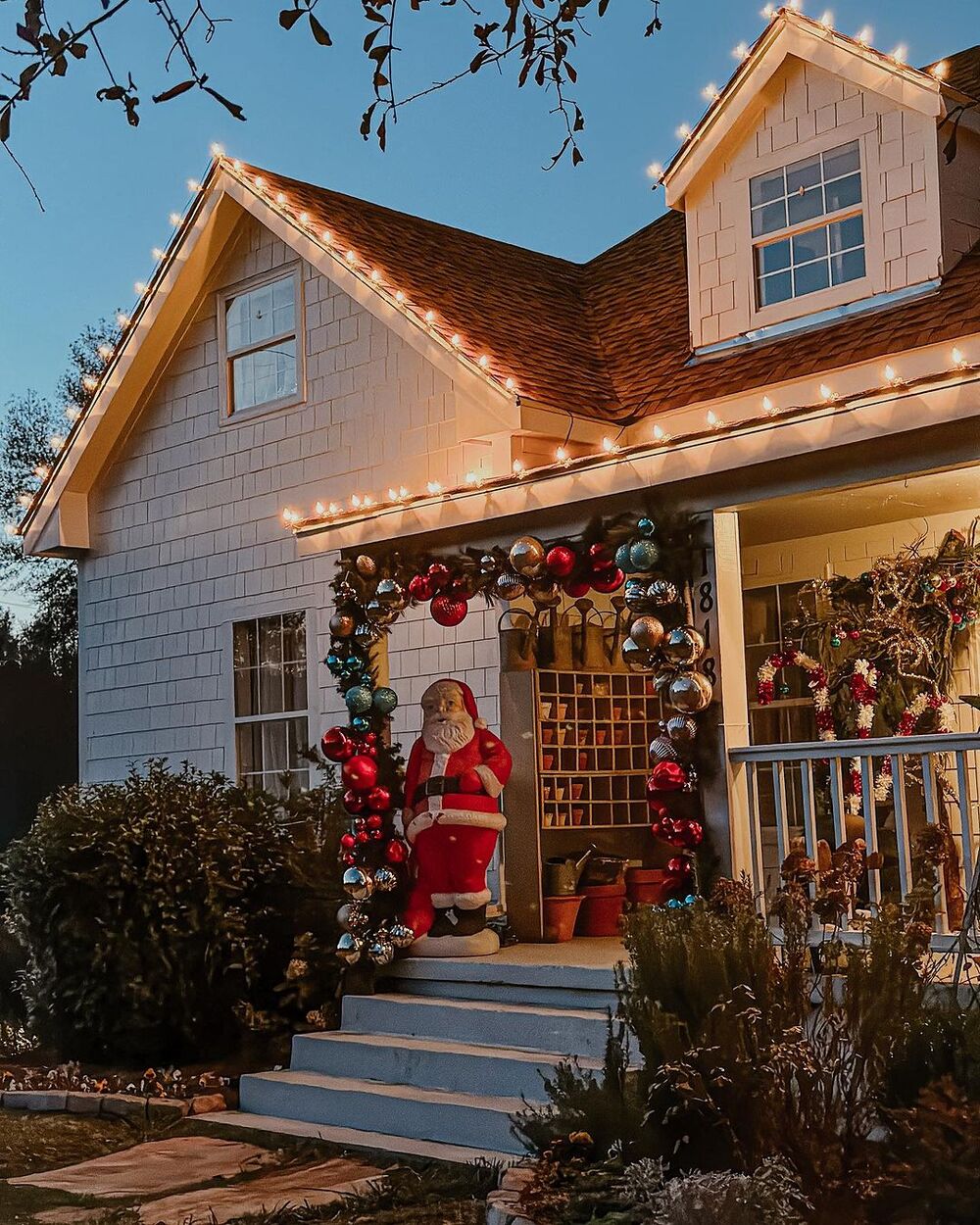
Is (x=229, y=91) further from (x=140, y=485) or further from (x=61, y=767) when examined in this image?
(x=61, y=767)

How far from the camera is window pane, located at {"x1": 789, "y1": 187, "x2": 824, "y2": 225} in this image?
33.5 ft

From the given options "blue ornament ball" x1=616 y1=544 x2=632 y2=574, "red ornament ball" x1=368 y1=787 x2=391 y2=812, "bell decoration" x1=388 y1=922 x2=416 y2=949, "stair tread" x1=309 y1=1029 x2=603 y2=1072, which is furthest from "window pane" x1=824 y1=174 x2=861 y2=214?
"stair tread" x1=309 y1=1029 x2=603 y2=1072

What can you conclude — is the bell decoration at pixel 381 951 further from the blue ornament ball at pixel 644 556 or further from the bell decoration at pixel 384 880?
the blue ornament ball at pixel 644 556

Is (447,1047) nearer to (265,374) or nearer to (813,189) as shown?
(813,189)

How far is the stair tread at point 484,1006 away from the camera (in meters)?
7.48

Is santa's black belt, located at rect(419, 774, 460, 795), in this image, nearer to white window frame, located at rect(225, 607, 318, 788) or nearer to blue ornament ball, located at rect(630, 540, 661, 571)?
blue ornament ball, located at rect(630, 540, 661, 571)

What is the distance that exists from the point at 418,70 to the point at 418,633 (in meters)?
7.36

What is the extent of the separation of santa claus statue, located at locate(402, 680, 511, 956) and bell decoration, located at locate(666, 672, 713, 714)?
5.08 ft

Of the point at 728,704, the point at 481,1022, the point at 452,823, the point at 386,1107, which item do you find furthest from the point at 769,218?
the point at 386,1107

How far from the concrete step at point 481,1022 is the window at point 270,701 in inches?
145

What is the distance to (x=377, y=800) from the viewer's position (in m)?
9.09

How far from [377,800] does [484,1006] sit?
5.27ft

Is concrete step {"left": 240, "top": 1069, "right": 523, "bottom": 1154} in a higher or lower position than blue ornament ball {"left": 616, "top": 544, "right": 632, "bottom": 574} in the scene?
lower

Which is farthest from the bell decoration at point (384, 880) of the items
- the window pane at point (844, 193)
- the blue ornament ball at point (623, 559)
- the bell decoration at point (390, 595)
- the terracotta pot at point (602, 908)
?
the window pane at point (844, 193)
